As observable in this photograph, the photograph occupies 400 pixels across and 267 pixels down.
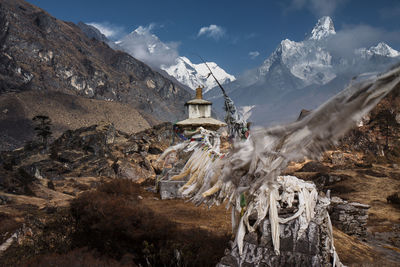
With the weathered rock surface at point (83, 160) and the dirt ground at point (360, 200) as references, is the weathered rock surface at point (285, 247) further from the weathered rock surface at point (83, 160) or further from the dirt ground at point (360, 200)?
the weathered rock surface at point (83, 160)

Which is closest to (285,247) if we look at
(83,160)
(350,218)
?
(350,218)

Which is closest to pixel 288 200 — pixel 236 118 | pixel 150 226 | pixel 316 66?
pixel 236 118

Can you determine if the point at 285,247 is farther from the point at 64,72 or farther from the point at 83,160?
the point at 64,72

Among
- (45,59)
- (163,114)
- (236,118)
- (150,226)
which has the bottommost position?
(150,226)

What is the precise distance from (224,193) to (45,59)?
393 feet

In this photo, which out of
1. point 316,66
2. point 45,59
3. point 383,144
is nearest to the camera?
point 383,144

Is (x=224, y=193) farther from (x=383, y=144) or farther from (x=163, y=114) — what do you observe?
(x=163, y=114)

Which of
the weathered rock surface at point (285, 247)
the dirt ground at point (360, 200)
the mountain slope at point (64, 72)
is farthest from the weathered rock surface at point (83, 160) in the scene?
the mountain slope at point (64, 72)

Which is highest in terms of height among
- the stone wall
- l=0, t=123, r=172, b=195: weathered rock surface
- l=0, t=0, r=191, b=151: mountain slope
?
l=0, t=0, r=191, b=151: mountain slope

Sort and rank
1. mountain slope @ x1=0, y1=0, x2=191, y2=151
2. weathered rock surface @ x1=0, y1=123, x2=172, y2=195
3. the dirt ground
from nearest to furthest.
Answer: the dirt ground < weathered rock surface @ x1=0, y1=123, x2=172, y2=195 < mountain slope @ x1=0, y1=0, x2=191, y2=151

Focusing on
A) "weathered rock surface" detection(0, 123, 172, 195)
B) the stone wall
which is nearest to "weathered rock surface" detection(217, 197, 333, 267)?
the stone wall

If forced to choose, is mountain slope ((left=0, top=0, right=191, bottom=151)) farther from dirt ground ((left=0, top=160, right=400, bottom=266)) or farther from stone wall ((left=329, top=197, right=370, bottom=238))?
stone wall ((left=329, top=197, right=370, bottom=238))

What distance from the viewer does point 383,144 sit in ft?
109

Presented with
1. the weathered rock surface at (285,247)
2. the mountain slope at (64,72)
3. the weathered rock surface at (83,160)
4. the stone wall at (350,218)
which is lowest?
the stone wall at (350,218)
